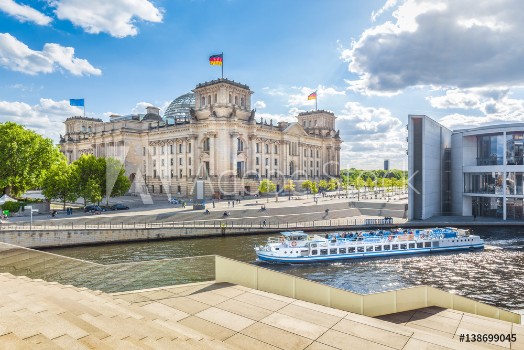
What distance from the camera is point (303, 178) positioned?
440ft

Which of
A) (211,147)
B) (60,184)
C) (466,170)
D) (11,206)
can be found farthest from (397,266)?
(211,147)

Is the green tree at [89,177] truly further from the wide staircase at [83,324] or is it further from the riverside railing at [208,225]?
the wide staircase at [83,324]

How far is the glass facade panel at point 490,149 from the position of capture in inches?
2689

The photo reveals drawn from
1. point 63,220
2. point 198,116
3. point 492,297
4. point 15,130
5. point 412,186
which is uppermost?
point 198,116

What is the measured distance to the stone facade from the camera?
100500 millimetres

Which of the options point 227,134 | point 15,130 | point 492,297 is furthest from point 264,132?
point 492,297

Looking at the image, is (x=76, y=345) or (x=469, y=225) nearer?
(x=76, y=345)

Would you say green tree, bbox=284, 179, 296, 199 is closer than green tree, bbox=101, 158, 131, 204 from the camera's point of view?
No

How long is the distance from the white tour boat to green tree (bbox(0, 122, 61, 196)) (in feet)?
177

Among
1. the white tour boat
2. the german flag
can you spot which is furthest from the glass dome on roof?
the white tour boat

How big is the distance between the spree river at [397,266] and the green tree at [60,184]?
2301cm

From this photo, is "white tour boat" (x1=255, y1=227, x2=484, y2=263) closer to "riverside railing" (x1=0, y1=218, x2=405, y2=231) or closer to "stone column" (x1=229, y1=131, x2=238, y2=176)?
"riverside railing" (x1=0, y1=218, x2=405, y2=231)

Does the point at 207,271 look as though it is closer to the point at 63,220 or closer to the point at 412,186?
the point at 63,220

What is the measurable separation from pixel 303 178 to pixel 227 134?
144 ft
